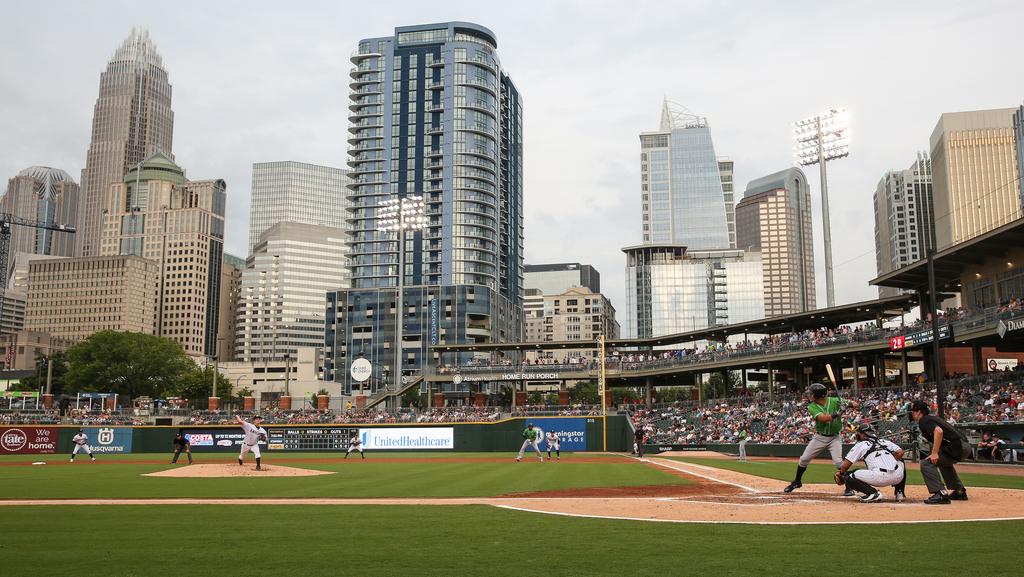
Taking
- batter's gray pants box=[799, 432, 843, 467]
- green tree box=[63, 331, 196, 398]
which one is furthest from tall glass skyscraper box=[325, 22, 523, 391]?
batter's gray pants box=[799, 432, 843, 467]

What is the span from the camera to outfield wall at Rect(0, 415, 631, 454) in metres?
49.3

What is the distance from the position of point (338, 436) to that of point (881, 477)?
139 ft

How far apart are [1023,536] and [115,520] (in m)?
11.8

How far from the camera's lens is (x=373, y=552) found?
26.8 feet

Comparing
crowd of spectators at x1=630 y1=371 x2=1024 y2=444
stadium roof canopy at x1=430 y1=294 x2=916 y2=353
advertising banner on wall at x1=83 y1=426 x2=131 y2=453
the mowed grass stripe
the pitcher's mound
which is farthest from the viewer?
stadium roof canopy at x1=430 y1=294 x2=916 y2=353

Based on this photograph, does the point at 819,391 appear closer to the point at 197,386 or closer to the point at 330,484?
the point at 330,484

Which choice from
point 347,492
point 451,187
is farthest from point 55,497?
point 451,187

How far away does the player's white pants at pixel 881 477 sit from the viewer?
11695 mm

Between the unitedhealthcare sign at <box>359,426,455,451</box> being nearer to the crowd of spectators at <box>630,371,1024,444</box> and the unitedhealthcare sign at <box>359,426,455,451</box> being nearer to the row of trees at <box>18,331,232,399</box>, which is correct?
the crowd of spectators at <box>630,371,1024,444</box>

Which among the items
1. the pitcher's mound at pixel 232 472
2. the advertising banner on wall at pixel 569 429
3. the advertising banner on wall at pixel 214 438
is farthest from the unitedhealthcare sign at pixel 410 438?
the pitcher's mound at pixel 232 472

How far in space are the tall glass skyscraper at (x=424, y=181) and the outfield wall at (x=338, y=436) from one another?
9593 centimetres

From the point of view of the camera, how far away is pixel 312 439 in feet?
166

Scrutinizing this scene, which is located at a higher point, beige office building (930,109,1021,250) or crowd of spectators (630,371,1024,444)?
beige office building (930,109,1021,250)

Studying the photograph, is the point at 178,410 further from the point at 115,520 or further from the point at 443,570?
the point at 443,570
